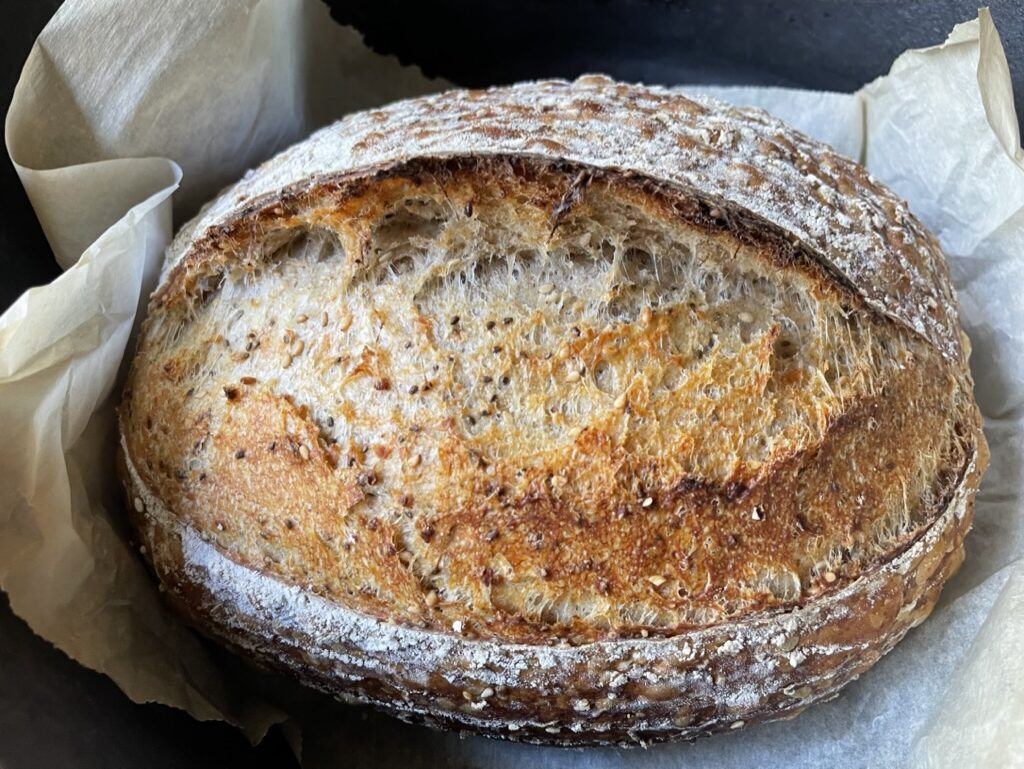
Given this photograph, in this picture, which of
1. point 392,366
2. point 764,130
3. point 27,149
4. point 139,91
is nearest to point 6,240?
point 27,149

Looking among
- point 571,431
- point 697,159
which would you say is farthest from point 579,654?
point 697,159

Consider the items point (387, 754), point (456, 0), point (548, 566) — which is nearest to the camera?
point (548, 566)

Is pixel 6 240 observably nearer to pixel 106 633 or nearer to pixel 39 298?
pixel 39 298

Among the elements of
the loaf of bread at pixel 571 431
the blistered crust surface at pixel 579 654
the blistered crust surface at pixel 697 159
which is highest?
the blistered crust surface at pixel 697 159

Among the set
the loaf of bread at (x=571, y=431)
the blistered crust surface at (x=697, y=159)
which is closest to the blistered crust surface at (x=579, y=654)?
the loaf of bread at (x=571, y=431)

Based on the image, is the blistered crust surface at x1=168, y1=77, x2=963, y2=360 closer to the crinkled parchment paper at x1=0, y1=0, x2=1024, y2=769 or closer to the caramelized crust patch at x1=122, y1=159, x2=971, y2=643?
the caramelized crust patch at x1=122, y1=159, x2=971, y2=643

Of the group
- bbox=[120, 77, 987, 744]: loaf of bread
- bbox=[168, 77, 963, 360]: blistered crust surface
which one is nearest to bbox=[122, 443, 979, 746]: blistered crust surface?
bbox=[120, 77, 987, 744]: loaf of bread

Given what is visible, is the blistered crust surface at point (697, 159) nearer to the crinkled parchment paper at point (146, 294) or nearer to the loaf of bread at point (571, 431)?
the loaf of bread at point (571, 431)
